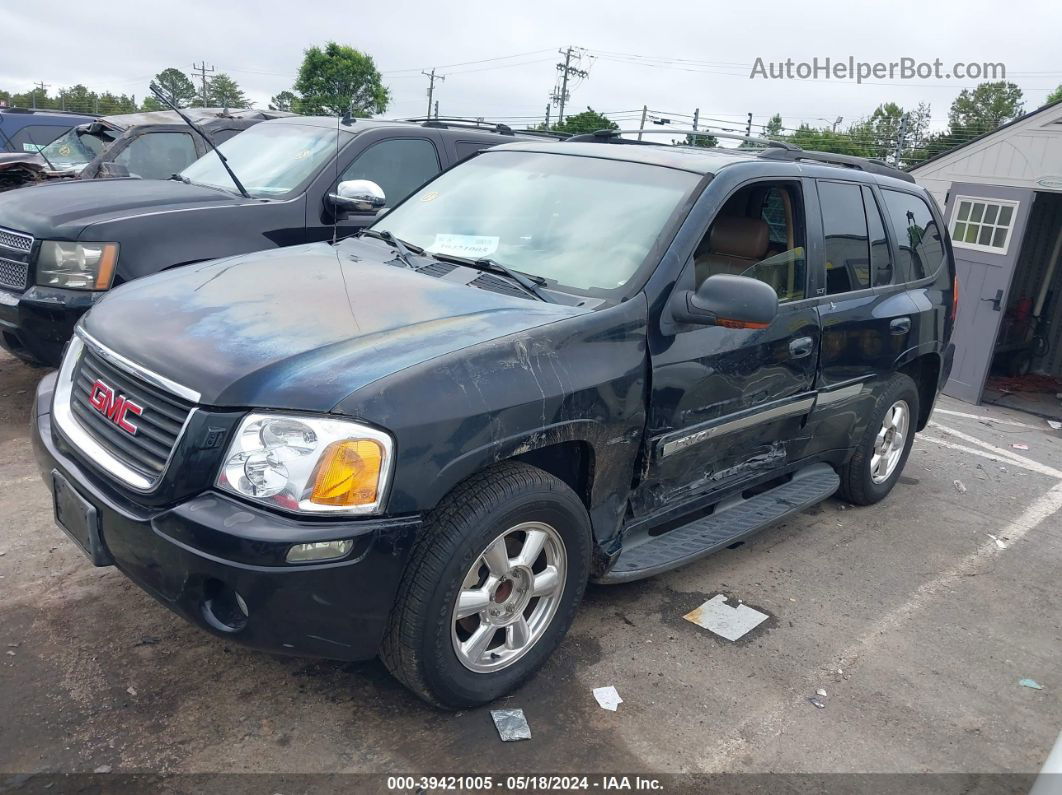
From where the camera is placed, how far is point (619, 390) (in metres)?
3.00

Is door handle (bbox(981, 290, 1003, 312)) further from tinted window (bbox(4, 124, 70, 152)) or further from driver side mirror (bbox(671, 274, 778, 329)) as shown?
tinted window (bbox(4, 124, 70, 152))

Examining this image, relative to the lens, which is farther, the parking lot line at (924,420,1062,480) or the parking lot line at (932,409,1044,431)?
the parking lot line at (932,409,1044,431)

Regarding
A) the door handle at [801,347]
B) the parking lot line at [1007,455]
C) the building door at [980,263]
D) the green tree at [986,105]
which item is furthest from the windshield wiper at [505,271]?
the green tree at [986,105]

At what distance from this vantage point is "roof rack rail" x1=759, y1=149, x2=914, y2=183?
4.19 metres

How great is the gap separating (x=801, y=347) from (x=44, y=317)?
399 centimetres

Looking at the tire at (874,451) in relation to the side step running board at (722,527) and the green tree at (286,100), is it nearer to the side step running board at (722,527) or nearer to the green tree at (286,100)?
the side step running board at (722,527)

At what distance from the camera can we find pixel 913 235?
4.88 metres

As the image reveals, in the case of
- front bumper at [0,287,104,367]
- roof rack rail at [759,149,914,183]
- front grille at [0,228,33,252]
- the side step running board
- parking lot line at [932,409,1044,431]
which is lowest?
parking lot line at [932,409,1044,431]

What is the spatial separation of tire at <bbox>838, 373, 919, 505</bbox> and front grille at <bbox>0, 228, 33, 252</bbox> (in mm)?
4899

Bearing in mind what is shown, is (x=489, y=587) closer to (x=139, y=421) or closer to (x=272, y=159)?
(x=139, y=421)

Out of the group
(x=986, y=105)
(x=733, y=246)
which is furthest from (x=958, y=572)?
(x=986, y=105)

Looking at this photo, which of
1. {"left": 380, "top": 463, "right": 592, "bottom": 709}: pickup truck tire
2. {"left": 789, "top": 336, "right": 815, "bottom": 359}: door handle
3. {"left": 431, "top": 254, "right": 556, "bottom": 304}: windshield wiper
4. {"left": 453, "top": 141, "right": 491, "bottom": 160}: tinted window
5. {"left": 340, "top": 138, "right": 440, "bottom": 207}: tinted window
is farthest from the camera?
{"left": 453, "top": 141, "right": 491, "bottom": 160}: tinted window

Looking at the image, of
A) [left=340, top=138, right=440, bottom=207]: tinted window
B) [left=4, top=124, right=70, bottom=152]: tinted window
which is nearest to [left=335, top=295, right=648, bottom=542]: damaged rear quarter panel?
[left=340, top=138, right=440, bottom=207]: tinted window

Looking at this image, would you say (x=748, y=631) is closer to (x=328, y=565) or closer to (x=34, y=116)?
(x=328, y=565)
